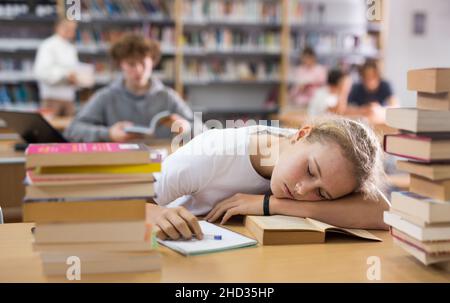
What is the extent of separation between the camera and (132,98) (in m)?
3.44

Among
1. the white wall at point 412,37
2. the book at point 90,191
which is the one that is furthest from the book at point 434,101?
the white wall at point 412,37

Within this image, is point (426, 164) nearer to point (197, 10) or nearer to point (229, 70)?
point (197, 10)

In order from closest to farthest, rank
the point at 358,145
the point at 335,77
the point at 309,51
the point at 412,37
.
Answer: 1. the point at 358,145
2. the point at 335,77
3. the point at 309,51
4. the point at 412,37

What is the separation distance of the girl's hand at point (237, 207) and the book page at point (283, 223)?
0.05 metres

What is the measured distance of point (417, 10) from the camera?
7020 mm

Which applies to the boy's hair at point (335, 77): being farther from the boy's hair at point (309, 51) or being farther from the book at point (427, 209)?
the book at point (427, 209)

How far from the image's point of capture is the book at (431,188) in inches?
39.6

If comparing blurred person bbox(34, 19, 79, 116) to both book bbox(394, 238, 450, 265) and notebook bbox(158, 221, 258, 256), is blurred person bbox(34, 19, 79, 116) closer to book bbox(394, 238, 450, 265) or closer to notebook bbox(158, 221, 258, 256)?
notebook bbox(158, 221, 258, 256)

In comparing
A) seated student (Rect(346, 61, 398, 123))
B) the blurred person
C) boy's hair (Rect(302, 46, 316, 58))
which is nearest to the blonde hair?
seated student (Rect(346, 61, 398, 123))

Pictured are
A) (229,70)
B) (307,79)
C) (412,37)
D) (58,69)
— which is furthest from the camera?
(412,37)

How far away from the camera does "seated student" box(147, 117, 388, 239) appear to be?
Result: 4.13ft

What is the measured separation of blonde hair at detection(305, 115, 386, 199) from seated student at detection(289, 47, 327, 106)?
202 inches

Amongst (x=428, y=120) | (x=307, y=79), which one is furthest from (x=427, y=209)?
(x=307, y=79)

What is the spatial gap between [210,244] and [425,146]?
18.8 inches
